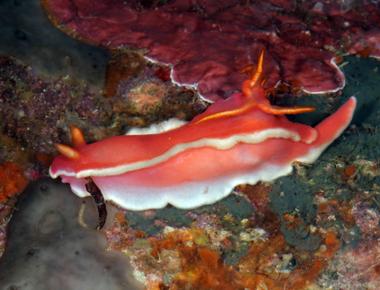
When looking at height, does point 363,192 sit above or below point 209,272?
above

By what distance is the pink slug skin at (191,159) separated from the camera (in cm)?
277

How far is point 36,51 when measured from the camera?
3.17m

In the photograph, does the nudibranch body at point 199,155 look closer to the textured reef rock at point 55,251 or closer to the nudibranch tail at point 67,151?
the nudibranch tail at point 67,151

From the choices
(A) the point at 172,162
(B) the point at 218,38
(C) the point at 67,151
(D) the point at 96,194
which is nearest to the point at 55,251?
(D) the point at 96,194

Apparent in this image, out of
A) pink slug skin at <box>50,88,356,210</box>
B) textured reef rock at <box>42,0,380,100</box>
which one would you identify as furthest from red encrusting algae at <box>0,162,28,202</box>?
textured reef rock at <box>42,0,380,100</box>

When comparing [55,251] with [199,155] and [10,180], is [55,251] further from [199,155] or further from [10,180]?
[199,155]

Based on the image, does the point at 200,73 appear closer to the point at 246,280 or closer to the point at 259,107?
the point at 259,107

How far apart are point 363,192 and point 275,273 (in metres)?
0.82

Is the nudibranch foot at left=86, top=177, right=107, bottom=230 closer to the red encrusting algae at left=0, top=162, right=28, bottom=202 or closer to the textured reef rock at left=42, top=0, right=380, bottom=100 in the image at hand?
the red encrusting algae at left=0, top=162, right=28, bottom=202

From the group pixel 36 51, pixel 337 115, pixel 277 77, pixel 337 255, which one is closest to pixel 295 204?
pixel 337 255

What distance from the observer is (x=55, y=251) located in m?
2.95

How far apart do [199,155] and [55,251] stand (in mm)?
1159

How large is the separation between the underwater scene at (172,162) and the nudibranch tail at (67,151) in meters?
0.04

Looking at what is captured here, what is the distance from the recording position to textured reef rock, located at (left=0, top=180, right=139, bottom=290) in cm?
291
